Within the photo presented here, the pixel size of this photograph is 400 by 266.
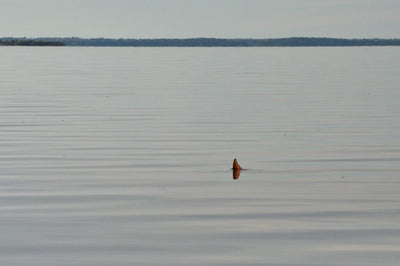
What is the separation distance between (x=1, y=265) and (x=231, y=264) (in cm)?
265

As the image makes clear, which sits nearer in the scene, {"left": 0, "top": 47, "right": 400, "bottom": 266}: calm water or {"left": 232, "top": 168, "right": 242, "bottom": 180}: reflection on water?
{"left": 0, "top": 47, "right": 400, "bottom": 266}: calm water

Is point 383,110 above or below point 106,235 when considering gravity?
above

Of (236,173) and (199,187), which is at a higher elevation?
(236,173)

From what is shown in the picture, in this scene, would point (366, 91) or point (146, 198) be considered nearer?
point (146, 198)

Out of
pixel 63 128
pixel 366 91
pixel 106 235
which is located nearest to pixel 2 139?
pixel 63 128

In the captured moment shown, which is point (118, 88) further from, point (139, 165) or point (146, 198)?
point (146, 198)

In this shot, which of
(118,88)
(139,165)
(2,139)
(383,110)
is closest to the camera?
(139,165)

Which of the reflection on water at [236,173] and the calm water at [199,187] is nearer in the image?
the calm water at [199,187]

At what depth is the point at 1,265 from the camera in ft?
37.4

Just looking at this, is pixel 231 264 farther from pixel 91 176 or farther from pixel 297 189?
pixel 91 176

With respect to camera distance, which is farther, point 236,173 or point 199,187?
point 236,173

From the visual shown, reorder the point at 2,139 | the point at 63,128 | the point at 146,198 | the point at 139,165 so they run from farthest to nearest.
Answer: the point at 63,128 < the point at 2,139 < the point at 139,165 < the point at 146,198

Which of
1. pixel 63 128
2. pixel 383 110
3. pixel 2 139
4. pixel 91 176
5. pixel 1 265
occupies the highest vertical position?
pixel 383 110

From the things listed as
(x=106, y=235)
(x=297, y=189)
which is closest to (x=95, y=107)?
(x=297, y=189)
